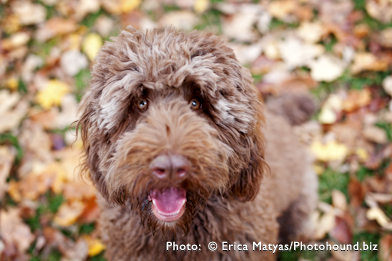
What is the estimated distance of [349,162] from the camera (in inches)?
156

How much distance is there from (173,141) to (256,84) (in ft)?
9.27

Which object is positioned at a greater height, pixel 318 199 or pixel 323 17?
pixel 323 17

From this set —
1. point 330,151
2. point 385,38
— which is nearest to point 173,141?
point 330,151

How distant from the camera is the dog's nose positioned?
6.10 feet

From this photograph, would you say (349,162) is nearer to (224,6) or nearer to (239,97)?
(239,97)

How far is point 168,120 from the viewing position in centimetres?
208

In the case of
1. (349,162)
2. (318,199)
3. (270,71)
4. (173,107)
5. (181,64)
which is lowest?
(318,199)

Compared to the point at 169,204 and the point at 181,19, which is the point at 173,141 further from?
the point at 181,19

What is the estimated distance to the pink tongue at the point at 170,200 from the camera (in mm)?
2127

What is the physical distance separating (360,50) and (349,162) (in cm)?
160

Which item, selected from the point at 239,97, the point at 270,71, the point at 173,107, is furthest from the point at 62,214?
the point at 270,71

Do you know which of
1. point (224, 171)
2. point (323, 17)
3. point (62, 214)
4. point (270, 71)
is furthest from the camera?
point (323, 17)

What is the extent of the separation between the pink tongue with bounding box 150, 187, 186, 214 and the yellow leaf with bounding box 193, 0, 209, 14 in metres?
3.81

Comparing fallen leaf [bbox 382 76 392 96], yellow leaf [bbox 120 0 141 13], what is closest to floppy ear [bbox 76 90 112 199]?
yellow leaf [bbox 120 0 141 13]
